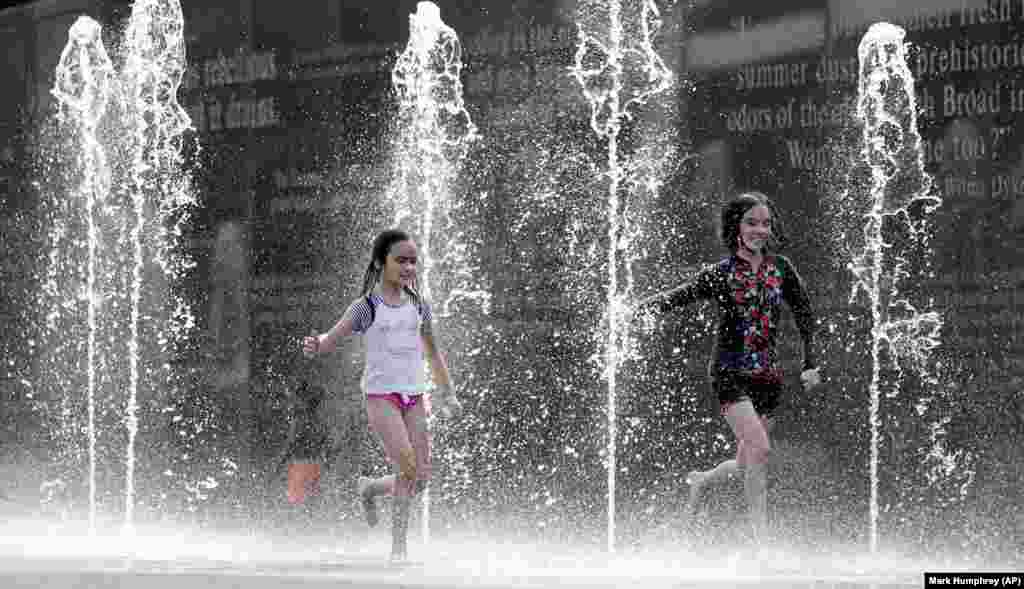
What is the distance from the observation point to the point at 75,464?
11047 millimetres

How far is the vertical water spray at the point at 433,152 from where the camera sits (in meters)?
9.80

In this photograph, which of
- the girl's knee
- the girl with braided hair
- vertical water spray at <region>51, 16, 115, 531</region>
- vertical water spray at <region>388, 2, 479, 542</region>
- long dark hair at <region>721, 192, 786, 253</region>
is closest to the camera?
the girl's knee

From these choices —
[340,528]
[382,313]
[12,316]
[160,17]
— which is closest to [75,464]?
[12,316]

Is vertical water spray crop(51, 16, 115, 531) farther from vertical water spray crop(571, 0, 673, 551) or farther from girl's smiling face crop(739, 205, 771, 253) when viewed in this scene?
girl's smiling face crop(739, 205, 771, 253)

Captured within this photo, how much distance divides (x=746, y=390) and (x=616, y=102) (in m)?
2.83

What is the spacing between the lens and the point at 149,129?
10820 millimetres

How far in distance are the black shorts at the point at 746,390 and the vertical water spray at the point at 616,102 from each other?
2.03 m

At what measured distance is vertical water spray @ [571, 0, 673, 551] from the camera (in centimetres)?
933

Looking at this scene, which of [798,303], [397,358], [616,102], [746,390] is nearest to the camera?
[746,390]

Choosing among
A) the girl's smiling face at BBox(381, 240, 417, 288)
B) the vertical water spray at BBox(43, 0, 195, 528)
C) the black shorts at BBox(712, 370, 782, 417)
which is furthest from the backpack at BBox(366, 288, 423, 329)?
the vertical water spray at BBox(43, 0, 195, 528)

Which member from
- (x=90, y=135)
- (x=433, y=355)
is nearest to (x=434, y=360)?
(x=433, y=355)

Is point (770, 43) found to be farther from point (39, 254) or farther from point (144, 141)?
point (39, 254)

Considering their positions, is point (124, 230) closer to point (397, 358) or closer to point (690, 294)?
point (397, 358)

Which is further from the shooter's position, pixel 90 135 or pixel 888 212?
pixel 90 135
